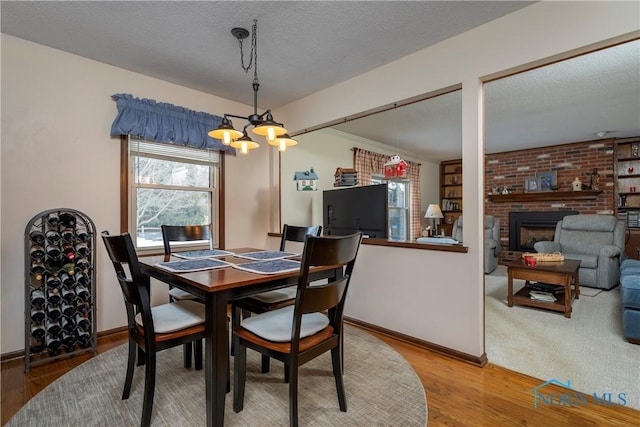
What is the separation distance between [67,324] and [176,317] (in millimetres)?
1310

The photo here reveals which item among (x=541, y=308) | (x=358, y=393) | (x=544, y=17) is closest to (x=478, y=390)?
(x=358, y=393)

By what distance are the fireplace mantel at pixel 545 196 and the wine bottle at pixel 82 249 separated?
274 inches

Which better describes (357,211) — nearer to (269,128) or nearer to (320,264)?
(269,128)

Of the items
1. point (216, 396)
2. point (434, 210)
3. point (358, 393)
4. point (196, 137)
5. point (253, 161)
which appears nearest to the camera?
point (216, 396)

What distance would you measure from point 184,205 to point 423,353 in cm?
273

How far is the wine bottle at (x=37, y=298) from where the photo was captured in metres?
2.22

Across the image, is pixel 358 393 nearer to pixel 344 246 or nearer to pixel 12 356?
pixel 344 246

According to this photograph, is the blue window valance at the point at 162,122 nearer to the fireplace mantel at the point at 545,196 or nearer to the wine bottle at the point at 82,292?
the wine bottle at the point at 82,292

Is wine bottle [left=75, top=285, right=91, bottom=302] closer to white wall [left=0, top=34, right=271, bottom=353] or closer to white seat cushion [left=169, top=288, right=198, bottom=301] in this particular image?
white wall [left=0, top=34, right=271, bottom=353]

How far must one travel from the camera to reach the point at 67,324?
2322 mm

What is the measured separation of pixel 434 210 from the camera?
5.99 m

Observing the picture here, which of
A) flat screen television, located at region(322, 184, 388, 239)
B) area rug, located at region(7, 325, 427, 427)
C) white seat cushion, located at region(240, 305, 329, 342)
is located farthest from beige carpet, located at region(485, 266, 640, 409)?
white seat cushion, located at region(240, 305, 329, 342)

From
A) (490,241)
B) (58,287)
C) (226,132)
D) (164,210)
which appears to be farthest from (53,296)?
(490,241)

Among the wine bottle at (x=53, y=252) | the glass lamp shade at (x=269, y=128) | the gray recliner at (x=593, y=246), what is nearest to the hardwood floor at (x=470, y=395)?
the wine bottle at (x=53, y=252)
